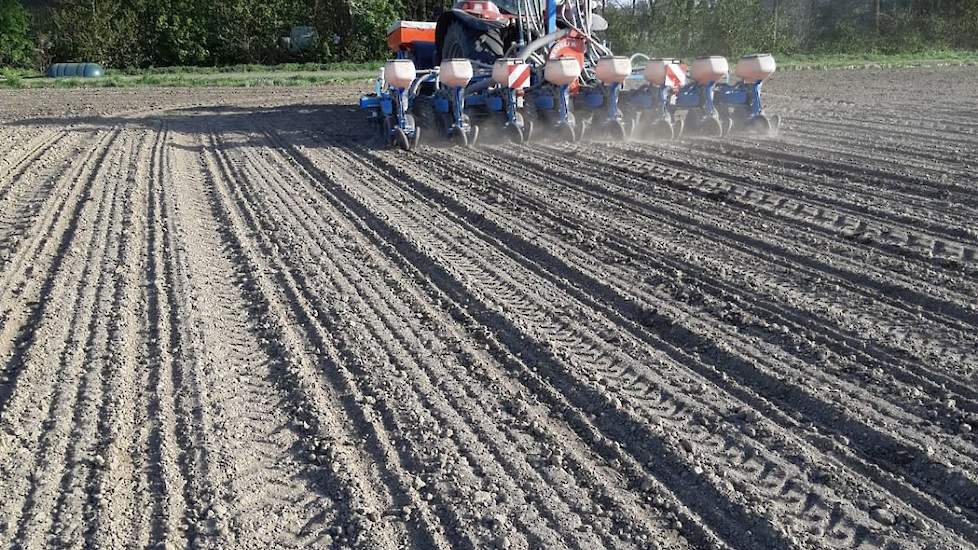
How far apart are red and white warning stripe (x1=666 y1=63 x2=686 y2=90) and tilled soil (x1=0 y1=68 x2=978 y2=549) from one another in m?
2.89

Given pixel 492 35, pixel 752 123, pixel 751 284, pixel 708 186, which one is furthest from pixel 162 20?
pixel 751 284

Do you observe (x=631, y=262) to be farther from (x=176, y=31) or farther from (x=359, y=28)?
(x=176, y=31)

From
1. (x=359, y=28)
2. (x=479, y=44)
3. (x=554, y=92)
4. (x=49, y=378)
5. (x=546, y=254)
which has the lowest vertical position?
(x=49, y=378)

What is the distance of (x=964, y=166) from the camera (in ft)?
27.9

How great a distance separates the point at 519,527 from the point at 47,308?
3.62 meters

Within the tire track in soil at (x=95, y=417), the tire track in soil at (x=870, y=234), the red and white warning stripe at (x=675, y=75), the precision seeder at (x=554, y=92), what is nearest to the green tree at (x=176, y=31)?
the precision seeder at (x=554, y=92)

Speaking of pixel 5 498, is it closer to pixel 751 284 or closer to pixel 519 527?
pixel 519 527

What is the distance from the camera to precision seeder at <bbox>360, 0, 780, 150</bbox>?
11422 mm

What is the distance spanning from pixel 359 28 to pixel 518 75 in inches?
1024

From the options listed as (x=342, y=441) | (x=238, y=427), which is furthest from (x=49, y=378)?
(x=342, y=441)

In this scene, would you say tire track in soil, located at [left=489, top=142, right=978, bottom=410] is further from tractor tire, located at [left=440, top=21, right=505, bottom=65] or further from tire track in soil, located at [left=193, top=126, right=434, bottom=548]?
tractor tire, located at [left=440, top=21, right=505, bottom=65]

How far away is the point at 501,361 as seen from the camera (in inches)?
178

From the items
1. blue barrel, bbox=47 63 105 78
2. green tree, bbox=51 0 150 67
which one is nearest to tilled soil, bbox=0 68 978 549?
blue barrel, bbox=47 63 105 78

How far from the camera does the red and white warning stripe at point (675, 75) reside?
11539mm
